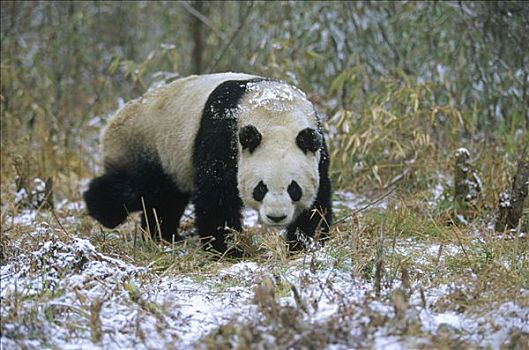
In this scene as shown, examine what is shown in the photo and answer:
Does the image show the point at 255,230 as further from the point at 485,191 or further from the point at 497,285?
the point at 497,285

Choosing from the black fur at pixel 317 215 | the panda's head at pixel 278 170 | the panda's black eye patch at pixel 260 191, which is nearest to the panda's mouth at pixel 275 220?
the panda's head at pixel 278 170

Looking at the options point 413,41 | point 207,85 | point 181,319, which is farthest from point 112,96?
point 181,319

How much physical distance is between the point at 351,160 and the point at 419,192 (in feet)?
2.78

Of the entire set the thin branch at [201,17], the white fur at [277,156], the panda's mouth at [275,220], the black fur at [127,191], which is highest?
Answer: the thin branch at [201,17]

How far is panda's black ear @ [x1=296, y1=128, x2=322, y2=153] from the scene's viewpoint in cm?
468

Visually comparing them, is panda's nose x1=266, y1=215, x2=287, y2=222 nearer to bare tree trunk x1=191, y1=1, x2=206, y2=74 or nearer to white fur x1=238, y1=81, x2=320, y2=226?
white fur x1=238, y1=81, x2=320, y2=226

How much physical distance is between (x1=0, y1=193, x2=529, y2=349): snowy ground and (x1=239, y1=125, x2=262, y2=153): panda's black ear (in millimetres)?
838

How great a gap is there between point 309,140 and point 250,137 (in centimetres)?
36

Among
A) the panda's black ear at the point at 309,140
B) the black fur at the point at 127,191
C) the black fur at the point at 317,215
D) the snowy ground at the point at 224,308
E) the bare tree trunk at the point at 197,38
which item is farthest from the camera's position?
the bare tree trunk at the point at 197,38

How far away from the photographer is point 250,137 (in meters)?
4.71

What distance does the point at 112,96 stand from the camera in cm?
1005

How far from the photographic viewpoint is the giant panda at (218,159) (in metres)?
4.71

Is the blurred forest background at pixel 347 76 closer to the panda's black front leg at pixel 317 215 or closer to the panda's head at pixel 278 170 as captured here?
the panda's black front leg at pixel 317 215

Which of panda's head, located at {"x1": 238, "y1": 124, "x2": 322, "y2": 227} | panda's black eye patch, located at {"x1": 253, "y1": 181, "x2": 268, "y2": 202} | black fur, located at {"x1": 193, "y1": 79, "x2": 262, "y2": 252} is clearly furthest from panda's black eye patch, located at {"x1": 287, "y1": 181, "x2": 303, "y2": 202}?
black fur, located at {"x1": 193, "y1": 79, "x2": 262, "y2": 252}
